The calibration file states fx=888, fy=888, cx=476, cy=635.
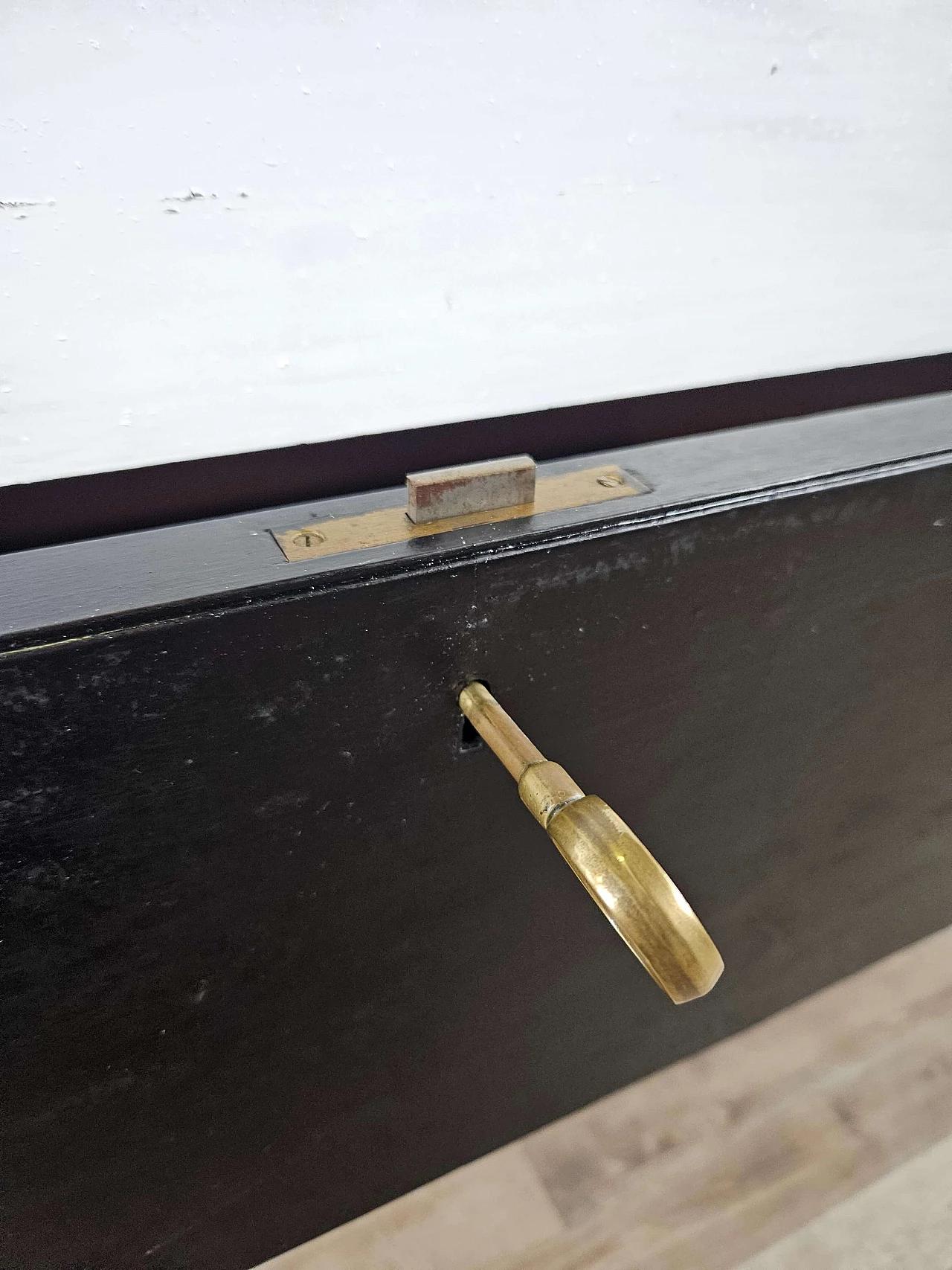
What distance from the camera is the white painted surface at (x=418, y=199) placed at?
11.2 inches

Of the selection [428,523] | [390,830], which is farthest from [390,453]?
[390,830]

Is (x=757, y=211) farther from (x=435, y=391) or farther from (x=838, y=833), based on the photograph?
(x=838, y=833)

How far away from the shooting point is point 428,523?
36cm

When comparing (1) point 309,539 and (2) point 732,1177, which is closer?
(1) point 309,539

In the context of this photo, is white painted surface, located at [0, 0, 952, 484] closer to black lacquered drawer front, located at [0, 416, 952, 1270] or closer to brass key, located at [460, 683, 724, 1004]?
black lacquered drawer front, located at [0, 416, 952, 1270]

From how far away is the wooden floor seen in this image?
585mm

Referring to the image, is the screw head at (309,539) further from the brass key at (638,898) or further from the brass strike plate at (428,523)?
the brass key at (638,898)

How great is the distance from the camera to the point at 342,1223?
1.85 feet

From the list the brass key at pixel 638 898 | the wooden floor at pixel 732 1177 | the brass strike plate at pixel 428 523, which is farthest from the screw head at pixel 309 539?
the wooden floor at pixel 732 1177

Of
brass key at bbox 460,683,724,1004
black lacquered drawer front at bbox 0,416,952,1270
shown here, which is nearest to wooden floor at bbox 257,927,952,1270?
black lacquered drawer front at bbox 0,416,952,1270

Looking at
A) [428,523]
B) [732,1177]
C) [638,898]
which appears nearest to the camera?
[638,898]

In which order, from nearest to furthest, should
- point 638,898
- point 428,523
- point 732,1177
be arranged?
point 638,898 → point 428,523 → point 732,1177

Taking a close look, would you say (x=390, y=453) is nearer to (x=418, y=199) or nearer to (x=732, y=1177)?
(x=418, y=199)

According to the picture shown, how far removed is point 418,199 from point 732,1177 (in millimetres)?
656
